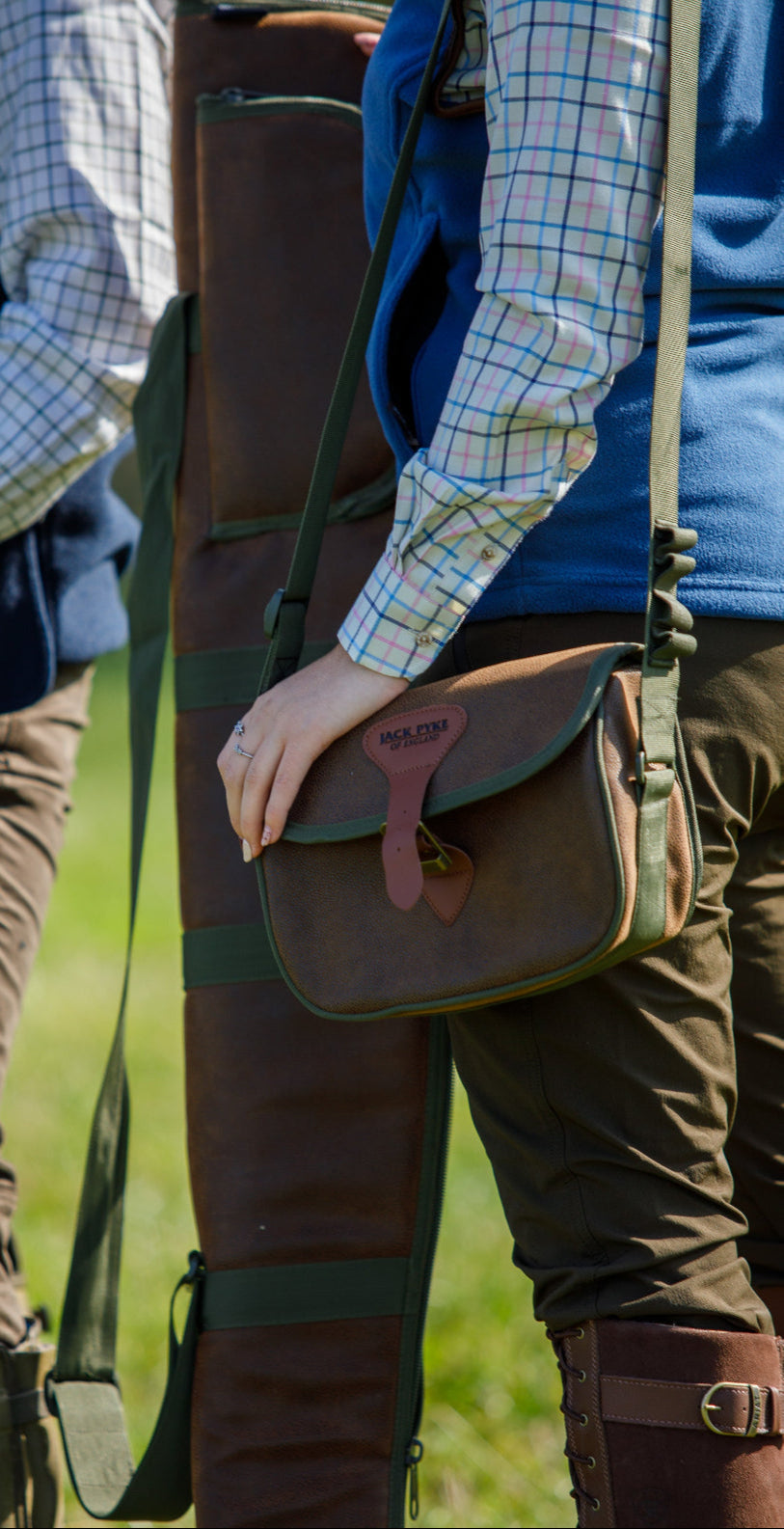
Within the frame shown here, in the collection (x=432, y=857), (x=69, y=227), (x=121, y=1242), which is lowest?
(x=121, y=1242)

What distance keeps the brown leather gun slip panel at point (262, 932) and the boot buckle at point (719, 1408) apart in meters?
0.56

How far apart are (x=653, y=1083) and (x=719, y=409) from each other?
0.58 meters

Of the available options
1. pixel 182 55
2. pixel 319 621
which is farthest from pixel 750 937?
pixel 182 55

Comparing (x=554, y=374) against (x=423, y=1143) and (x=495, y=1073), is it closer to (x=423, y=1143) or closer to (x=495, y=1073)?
(x=495, y=1073)

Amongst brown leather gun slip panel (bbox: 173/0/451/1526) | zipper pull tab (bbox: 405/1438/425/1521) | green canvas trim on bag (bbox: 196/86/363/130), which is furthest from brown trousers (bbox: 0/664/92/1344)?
green canvas trim on bag (bbox: 196/86/363/130)

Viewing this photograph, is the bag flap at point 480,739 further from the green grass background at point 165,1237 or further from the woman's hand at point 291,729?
the green grass background at point 165,1237

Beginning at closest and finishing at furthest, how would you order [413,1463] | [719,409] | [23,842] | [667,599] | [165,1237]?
[667,599] → [719,409] → [413,1463] → [23,842] → [165,1237]

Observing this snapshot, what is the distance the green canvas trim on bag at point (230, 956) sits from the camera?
5.63 ft

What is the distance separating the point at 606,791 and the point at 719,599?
8.5 inches

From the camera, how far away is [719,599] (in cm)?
117

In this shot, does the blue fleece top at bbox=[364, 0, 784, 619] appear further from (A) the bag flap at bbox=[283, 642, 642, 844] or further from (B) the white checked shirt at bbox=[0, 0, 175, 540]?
(B) the white checked shirt at bbox=[0, 0, 175, 540]

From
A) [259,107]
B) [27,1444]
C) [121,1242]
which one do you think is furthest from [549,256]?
[27,1444]

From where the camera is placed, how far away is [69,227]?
1766 mm

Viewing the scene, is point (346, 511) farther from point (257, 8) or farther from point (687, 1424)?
point (687, 1424)
